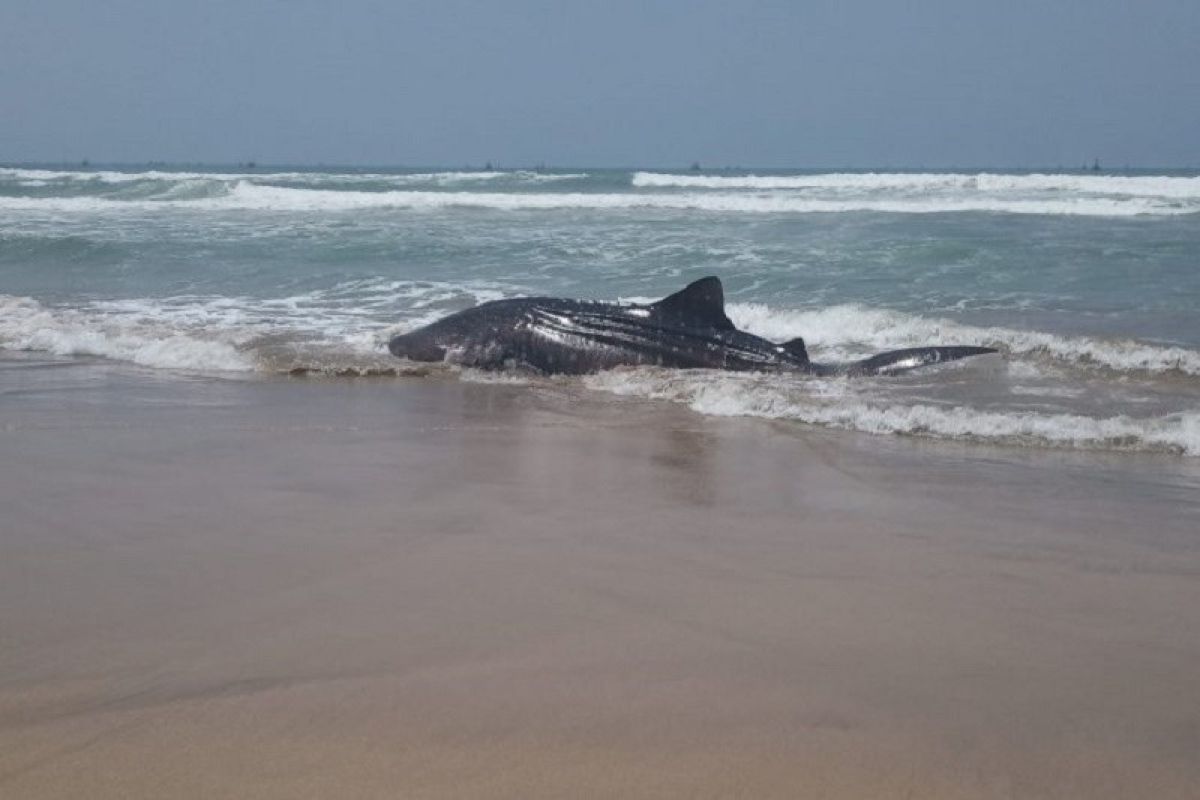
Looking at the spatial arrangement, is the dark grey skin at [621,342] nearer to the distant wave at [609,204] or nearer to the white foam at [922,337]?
the white foam at [922,337]

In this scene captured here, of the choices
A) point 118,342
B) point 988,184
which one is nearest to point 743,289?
point 118,342

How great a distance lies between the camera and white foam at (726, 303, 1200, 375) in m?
8.64

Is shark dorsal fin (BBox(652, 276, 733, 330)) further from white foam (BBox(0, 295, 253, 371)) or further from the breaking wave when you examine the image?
white foam (BBox(0, 295, 253, 371))

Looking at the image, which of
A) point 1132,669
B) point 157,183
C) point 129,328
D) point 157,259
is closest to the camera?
point 1132,669

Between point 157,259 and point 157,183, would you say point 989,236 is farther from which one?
point 157,183

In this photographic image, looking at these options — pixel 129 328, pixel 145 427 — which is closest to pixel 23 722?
pixel 145 427

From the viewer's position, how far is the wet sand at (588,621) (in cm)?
254

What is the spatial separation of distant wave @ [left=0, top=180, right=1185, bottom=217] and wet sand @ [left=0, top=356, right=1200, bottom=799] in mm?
23663

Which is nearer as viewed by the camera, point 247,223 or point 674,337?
point 674,337

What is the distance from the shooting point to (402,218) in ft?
87.5

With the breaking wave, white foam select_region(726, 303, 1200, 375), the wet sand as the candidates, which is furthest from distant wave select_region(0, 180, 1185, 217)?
the wet sand

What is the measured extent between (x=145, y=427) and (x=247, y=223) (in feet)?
63.5

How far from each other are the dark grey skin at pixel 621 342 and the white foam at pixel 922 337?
1.23m

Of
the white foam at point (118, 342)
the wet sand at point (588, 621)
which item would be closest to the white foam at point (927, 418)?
the wet sand at point (588, 621)
